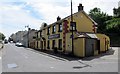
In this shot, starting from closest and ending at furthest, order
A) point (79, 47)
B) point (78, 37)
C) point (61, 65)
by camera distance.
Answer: point (61, 65) → point (79, 47) → point (78, 37)

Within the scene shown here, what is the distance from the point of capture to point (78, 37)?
28.7 m

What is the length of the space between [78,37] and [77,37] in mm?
284

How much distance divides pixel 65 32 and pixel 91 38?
216 inches

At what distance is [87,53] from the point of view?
28672 mm

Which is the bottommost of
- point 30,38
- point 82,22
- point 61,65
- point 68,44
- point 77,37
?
point 61,65

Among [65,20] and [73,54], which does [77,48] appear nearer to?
[73,54]

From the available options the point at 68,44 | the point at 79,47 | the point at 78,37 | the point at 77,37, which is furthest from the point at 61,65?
the point at 68,44

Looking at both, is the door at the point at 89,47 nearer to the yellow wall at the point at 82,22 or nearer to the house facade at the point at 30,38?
the yellow wall at the point at 82,22

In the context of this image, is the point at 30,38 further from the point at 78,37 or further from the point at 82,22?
the point at 78,37

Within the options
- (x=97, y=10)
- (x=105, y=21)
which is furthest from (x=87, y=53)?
(x=97, y=10)

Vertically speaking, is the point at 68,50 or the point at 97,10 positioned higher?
the point at 97,10

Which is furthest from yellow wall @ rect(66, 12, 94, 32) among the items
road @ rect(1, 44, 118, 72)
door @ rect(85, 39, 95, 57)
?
road @ rect(1, 44, 118, 72)

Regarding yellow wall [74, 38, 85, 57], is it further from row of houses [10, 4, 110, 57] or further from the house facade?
the house facade

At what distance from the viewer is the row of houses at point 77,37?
2865 cm
